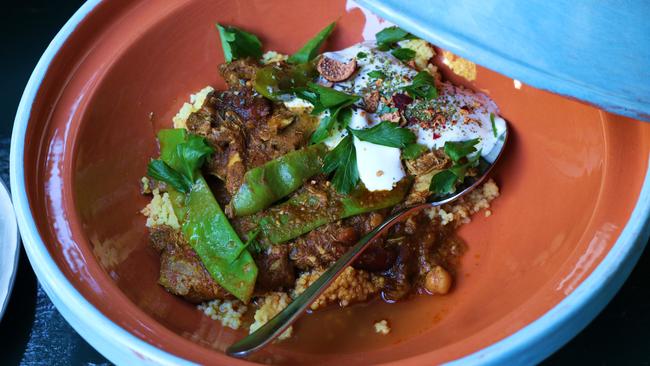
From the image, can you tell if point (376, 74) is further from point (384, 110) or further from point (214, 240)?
point (214, 240)


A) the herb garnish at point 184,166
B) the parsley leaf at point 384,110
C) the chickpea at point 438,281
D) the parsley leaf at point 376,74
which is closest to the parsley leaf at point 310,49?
the parsley leaf at point 376,74

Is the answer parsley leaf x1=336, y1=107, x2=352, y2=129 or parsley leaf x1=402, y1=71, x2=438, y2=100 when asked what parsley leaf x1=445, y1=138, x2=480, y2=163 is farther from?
parsley leaf x1=336, y1=107, x2=352, y2=129

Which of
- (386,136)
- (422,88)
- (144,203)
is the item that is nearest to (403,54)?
(422,88)

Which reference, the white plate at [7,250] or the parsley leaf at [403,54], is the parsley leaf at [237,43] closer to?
the parsley leaf at [403,54]

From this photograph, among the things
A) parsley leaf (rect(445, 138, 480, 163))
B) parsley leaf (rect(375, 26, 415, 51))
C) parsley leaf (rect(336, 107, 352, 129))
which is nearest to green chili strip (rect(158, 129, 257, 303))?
parsley leaf (rect(336, 107, 352, 129))

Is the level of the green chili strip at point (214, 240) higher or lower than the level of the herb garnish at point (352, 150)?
lower
